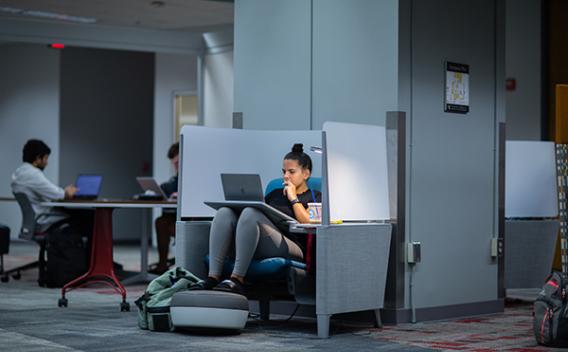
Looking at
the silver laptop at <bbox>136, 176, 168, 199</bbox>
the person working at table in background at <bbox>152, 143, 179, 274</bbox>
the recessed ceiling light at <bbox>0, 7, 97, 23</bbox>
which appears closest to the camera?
the silver laptop at <bbox>136, 176, 168, 199</bbox>

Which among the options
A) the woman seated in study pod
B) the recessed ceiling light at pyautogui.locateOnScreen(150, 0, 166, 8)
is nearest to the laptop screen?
the recessed ceiling light at pyautogui.locateOnScreen(150, 0, 166, 8)

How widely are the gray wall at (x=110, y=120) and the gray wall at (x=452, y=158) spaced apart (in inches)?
384

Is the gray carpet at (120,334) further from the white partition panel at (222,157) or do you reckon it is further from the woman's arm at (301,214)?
the white partition panel at (222,157)

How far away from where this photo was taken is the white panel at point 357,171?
585 cm

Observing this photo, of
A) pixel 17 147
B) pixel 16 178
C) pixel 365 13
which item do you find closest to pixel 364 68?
pixel 365 13

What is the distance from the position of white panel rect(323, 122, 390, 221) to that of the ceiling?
6.28m

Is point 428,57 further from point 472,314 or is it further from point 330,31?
point 472,314

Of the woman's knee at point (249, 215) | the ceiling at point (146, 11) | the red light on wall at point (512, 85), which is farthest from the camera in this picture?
the ceiling at point (146, 11)

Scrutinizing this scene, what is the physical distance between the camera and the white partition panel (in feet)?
21.0

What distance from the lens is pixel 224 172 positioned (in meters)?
6.59

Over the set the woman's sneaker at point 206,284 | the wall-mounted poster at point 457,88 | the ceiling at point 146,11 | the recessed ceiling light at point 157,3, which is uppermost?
the recessed ceiling light at point 157,3

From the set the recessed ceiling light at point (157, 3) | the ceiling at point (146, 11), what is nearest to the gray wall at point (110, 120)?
the ceiling at point (146, 11)

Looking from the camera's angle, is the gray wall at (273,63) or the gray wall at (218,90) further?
the gray wall at (218,90)

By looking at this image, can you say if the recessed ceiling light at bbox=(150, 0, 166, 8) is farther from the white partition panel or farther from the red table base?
the white partition panel
